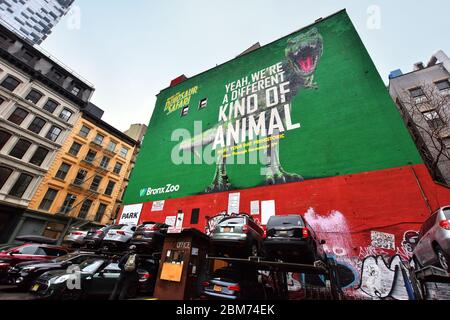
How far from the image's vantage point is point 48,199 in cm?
2559

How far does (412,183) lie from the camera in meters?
11.0

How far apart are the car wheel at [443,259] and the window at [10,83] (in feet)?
124

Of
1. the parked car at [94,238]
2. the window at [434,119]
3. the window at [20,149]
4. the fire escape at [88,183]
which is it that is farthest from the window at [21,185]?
the window at [434,119]

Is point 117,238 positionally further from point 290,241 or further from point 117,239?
point 290,241

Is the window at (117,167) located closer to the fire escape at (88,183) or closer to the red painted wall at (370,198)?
the fire escape at (88,183)

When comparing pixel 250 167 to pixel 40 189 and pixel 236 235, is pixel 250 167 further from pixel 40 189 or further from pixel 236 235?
pixel 40 189

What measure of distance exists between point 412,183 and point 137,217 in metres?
21.3

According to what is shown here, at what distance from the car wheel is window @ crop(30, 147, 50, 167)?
3473 cm

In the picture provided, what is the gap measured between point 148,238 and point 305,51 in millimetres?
20586

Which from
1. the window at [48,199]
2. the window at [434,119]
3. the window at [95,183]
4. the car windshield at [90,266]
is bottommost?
the car windshield at [90,266]

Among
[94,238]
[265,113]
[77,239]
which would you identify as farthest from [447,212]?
[77,239]

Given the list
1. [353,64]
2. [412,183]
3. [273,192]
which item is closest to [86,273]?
[273,192]

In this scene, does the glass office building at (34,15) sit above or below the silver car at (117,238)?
above

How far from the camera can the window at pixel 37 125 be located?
2556 cm
